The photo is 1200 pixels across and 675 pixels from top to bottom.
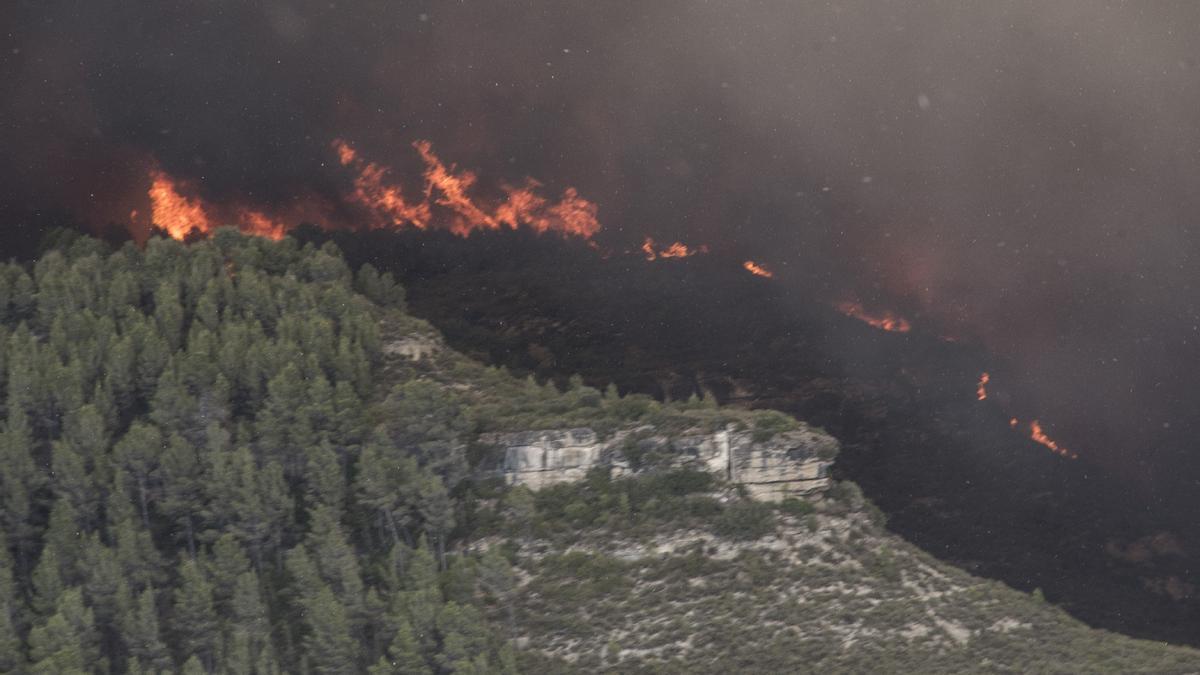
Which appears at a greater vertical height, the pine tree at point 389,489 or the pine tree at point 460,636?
the pine tree at point 389,489

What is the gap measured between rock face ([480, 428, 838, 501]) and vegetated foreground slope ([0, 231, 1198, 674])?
74cm

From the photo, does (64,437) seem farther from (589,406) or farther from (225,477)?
(589,406)

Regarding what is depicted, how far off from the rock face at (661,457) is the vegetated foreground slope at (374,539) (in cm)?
74

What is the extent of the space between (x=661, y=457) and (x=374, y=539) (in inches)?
581

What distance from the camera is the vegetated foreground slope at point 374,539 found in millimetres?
127062

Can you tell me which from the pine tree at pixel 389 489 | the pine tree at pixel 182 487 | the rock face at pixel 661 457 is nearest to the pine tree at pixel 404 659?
the pine tree at pixel 389 489

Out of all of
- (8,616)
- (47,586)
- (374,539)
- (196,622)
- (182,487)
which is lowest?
(196,622)

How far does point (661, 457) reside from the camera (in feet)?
456

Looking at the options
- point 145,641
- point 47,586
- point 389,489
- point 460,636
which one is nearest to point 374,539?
point 389,489

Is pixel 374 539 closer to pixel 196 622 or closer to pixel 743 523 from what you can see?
pixel 196 622

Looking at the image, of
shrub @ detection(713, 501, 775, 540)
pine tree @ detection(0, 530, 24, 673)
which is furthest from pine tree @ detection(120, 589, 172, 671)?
shrub @ detection(713, 501, 775, 540)

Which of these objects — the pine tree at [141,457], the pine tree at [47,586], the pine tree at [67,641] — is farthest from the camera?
the pine tree at [141,457]

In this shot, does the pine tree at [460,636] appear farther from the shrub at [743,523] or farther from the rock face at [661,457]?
the shrub at [743,523]

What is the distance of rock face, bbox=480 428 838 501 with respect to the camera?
139m
